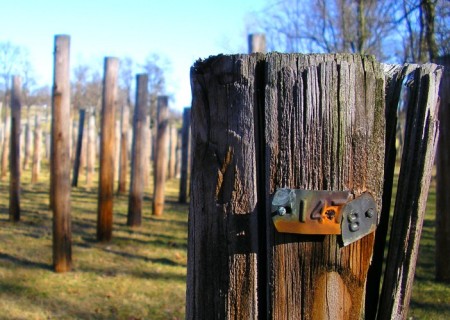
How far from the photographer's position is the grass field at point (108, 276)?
518 cm

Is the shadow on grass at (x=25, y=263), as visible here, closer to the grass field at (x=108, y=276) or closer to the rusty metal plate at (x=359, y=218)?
the grass field at (x=108, y=276)

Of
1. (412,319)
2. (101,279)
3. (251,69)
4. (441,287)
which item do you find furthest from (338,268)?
(101,279)

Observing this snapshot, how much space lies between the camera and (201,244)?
4.57ft

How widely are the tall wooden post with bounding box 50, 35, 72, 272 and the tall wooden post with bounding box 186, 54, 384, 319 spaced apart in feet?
16.9

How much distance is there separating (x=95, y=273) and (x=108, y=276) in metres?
0.20

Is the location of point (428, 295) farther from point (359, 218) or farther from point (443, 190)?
point (359, 218)

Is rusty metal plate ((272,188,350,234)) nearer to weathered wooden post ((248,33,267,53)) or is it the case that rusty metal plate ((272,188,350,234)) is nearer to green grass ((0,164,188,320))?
green grass ((0,164,188,320))

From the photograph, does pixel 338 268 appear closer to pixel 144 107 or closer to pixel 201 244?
Answer: pixel 201 244

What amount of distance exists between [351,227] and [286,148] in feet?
0.79

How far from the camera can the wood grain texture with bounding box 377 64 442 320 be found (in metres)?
1.37

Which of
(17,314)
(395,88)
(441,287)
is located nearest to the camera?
(395,88)

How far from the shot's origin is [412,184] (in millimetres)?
1399

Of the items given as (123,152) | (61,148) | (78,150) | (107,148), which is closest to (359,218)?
(61,148)

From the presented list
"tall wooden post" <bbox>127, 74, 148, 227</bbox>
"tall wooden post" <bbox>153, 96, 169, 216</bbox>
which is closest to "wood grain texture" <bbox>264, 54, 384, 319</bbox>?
"tall wooden post" <bbox>127, 74, 148, 227</bbox>
